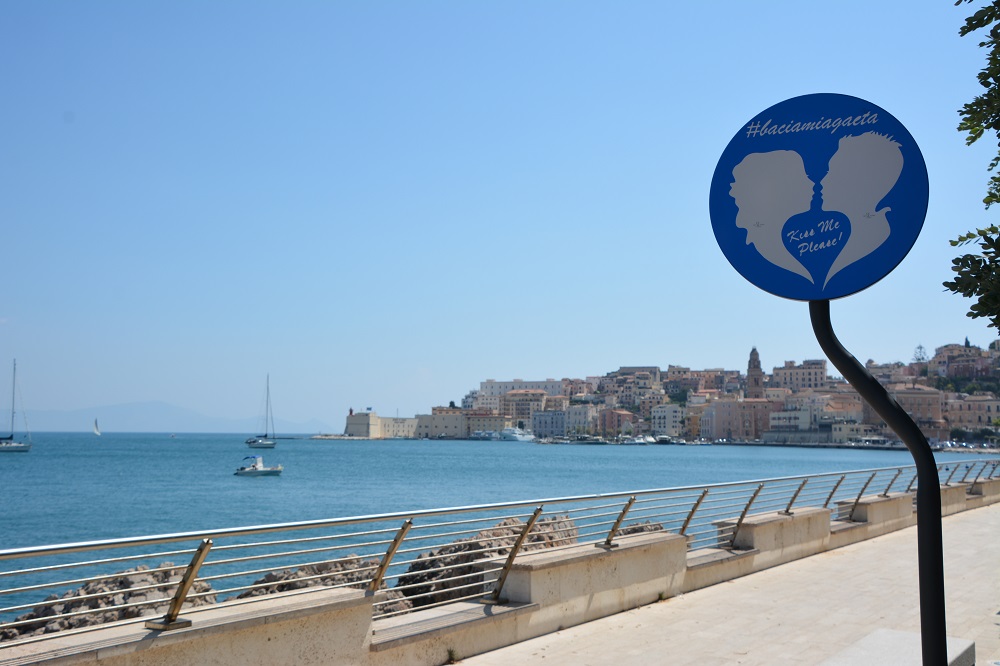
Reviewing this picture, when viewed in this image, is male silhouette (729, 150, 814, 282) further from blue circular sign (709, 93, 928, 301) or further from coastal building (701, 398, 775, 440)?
coastal building (701, 398, 775, 440)

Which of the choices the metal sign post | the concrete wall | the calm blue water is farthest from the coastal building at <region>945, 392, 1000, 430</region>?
the metal sign post

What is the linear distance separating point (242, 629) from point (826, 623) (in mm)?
5696

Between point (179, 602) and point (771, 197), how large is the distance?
3940mm

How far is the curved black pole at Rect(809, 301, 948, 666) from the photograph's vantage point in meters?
→ 3.49

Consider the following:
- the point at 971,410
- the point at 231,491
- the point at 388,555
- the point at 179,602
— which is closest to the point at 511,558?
the point at 388,555

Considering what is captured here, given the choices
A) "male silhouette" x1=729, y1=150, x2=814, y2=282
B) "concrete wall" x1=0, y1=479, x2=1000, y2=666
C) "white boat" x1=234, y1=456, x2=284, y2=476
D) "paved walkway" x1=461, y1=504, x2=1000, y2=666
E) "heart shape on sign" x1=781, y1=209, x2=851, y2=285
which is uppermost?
"male silhouette" x1=729, y1=150, x2=814, y2=282

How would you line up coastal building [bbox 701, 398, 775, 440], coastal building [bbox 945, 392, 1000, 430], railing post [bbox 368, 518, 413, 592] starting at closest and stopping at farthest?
railing post [bbox 368, 518, 413, 592] → coastal building [bbox 945, 392, 1000, 430] → coastal building [bbox 701, 398, 775, 440]

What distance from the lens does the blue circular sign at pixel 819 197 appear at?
11.3 feet

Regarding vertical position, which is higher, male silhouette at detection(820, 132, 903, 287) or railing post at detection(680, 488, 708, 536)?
male silhouette at detection(820, 132, 903, 287)

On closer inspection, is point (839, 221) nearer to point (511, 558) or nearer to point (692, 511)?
point (511, 558)

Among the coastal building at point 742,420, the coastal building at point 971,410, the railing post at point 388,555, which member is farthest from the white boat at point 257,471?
the coastal building at point 742,420

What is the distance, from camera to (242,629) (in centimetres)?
551

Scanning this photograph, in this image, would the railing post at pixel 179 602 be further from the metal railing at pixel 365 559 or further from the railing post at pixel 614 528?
the railing post at pixel 614 528

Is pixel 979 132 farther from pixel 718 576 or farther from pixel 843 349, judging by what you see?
pixel 718 576
